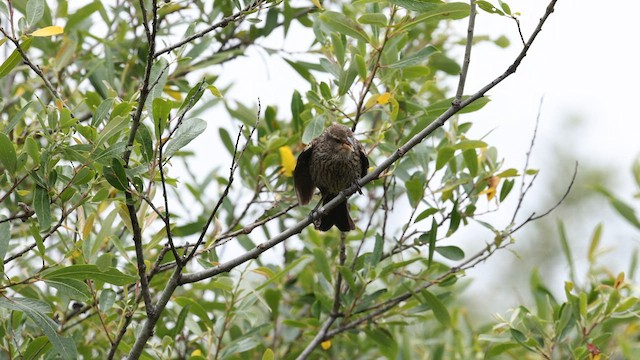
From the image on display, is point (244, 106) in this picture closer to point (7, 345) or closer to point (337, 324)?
point (337, 324)

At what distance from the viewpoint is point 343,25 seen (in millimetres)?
3984

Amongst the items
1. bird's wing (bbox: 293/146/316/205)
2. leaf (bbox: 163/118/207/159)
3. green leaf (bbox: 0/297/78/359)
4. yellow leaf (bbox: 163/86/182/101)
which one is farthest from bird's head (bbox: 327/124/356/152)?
green leaf (bbox: 0/297/78/359)

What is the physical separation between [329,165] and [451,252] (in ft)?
3.27

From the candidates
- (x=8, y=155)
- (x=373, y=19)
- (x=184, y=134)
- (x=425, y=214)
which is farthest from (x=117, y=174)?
(x=425, y=214)

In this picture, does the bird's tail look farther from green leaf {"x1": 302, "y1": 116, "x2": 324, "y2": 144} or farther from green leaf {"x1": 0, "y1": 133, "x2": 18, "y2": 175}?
green leaf {"x1": 0, "y1": 133, "x2": 18, "y2": 175}

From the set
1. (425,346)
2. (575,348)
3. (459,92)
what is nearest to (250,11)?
(459,92)

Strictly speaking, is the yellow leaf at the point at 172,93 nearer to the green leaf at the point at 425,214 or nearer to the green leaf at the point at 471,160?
the green leaf at the point at 425,214

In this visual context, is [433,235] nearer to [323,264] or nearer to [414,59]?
[323,264]

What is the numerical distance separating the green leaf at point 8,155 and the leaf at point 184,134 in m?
0.57

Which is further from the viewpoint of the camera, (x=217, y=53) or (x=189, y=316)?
(x=217, y=53)

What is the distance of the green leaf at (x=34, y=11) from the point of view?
342 cm

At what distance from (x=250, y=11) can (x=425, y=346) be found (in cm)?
333

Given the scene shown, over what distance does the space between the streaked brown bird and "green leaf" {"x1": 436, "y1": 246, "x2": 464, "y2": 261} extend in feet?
2.14

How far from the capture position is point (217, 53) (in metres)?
5.18
